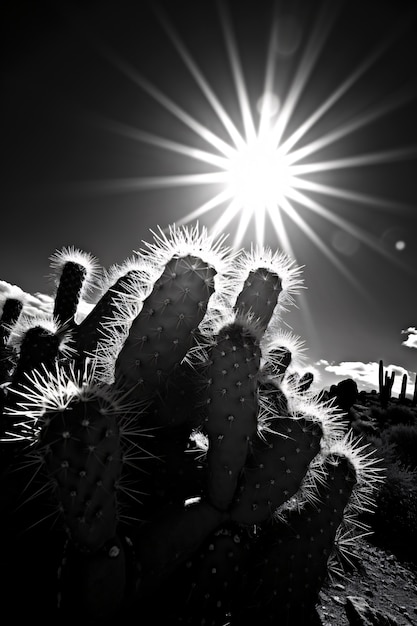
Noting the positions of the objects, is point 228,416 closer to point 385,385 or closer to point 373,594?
point 373,594

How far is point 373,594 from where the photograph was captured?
3387 millimetres

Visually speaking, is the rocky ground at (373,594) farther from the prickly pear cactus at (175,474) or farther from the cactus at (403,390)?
the cactus at (403,390)

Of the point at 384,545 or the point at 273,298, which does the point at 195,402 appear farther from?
the point at 384,545

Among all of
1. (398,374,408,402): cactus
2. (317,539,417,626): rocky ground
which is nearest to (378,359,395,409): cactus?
(398,374,408,402): cactus

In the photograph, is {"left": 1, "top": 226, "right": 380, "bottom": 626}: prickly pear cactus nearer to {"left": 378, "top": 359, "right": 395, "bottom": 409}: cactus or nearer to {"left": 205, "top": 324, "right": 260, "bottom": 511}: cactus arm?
{"left": 205, "top": 324, "right": 260, "bottom": 511}: cactus arm

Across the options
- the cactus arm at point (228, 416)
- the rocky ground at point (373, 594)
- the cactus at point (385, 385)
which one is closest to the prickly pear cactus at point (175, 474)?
the cactus arm at point (228, 416)

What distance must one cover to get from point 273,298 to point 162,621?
7.41 ft

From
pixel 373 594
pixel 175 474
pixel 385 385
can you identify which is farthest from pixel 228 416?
pixel 385 385

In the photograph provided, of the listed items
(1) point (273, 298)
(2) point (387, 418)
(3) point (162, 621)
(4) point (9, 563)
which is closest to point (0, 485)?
(4) point (9, 563)

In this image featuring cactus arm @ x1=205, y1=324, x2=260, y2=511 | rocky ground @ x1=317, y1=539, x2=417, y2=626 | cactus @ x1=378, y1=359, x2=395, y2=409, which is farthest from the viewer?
cactus @ x1=378, y1=359, x2=395, y2=409

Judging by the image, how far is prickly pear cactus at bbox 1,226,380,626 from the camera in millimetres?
1577

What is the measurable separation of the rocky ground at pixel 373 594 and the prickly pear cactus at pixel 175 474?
45cm

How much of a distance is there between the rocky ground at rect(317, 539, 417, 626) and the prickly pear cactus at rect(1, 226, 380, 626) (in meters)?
0.45

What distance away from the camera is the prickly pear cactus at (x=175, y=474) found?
1.58m
